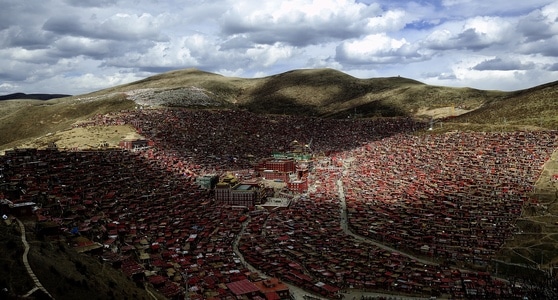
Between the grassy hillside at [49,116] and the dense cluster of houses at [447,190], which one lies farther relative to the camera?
the grassy hillside at [49,116]

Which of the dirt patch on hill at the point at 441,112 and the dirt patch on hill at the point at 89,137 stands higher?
the dirt patch on hill at the point at 441,112

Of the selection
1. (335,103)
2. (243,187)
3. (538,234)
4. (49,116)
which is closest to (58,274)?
(538,234)

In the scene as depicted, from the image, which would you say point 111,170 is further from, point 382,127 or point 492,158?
point 382,127

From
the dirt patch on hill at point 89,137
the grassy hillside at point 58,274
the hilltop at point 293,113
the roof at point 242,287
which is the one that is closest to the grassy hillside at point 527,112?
the hilltop at point 293,113

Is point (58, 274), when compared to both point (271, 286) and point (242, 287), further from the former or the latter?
point (271, 286)

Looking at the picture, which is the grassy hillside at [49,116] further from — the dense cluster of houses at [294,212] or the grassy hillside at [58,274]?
the grassy hillside at [58,274]

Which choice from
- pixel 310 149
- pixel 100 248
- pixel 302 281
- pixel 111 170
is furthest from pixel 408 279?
pixel 310 149

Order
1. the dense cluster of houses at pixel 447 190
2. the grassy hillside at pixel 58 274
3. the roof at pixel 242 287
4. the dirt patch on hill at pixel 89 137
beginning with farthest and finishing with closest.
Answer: the dirt patch on hill at pixel 89 137 → the dense cluster of houses at pixel 447 190 → the roof at pixel 242 287 → the grassy hillside at pixel 58 274
